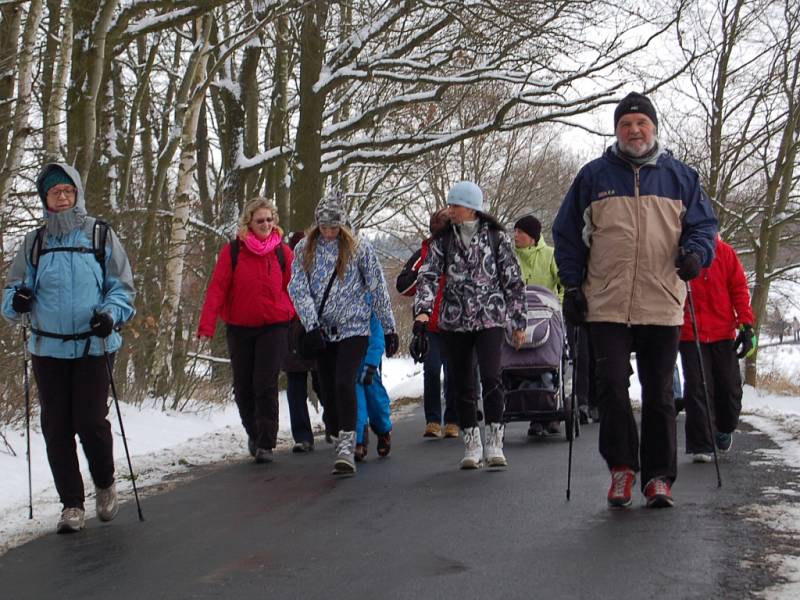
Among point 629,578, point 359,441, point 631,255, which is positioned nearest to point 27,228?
point 359,441

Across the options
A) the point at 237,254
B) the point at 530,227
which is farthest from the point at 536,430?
the point at 237,254

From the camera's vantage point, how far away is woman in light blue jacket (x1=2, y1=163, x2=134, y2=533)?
7.07m

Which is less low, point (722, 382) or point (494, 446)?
point (722, 382)

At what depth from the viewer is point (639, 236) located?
21.8 feet

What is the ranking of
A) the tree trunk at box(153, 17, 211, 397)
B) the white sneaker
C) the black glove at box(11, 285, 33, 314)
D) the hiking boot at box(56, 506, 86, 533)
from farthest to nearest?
the tree trunk at box(153, 17, 211, 397)
the white sneaker
the black glove at box(11, 285, 33, 314)
the hiking boot at box(56, 506, 86, 533)

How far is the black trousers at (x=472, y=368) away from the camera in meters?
8.68

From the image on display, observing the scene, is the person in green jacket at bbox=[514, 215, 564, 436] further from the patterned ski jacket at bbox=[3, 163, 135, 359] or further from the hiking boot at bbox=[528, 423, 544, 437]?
the patterned ski jacket at bbox=[3, 163, 135, 359]

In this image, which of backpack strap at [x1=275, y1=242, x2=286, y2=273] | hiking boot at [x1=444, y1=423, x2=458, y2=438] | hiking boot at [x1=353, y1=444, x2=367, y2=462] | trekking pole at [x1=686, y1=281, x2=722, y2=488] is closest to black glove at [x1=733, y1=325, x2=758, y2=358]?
trekking pole at [x1=686, y1=281, x2=722, y2=488]

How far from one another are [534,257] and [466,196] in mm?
3275

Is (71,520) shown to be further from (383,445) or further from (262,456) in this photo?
(383,445)

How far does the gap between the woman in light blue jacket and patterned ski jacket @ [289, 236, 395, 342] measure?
7.26ft

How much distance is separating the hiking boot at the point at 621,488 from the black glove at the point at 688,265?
3.56 ft

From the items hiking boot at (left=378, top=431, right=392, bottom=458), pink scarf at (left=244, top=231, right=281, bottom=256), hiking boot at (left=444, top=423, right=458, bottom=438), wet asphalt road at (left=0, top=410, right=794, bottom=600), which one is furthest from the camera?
hiking boot at (left=444, top=423, right=458, bottom=438)

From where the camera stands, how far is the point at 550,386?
10.7m
